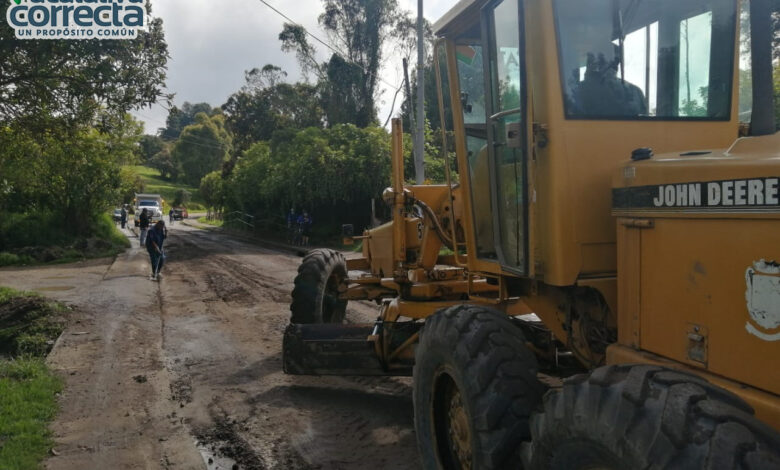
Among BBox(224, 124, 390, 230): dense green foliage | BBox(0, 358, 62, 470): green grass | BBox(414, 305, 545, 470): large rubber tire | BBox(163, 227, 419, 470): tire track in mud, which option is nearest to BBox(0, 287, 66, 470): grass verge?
BBox(0, 358, 62, 470): green grass

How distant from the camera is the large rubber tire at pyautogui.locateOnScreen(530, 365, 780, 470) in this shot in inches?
70.9

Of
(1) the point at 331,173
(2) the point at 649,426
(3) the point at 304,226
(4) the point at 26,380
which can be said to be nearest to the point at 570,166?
(2) the point at 649,426

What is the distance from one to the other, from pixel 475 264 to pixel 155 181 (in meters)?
94.4

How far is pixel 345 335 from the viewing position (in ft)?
18.7

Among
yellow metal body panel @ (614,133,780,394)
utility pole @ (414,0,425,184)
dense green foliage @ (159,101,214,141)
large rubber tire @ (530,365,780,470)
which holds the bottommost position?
large rubber tire @ (530,365,780,470)

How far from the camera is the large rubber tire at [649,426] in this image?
5.91ft

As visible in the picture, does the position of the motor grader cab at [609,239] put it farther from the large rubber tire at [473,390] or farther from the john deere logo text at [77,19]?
the john deere logo text at [77,19]

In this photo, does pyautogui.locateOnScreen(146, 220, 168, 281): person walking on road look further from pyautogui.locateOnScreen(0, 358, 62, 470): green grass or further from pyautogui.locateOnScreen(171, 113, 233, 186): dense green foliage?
pyautogui.locateOnScreen(171, 113, 233, 186): dense green foliage

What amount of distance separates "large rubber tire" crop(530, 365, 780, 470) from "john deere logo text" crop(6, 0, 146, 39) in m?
7.93

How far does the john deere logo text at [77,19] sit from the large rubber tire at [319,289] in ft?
13.7

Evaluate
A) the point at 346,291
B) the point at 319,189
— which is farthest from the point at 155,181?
the point at 346,291

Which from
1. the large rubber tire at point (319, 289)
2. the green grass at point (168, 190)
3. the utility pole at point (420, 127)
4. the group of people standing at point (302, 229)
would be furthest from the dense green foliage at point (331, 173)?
the green grass at point (168, 190)

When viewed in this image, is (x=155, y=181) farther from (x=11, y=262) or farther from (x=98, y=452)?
(x=98, y=452)

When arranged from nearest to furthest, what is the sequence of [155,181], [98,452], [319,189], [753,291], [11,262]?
[753,291] → [98,452] → [11,262] → [319,189] → [155,181]
